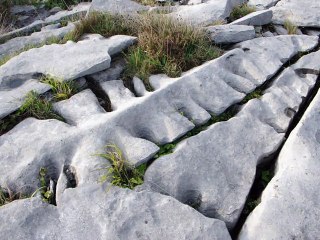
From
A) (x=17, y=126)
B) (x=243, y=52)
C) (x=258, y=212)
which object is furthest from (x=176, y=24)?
(x=258, y=212)

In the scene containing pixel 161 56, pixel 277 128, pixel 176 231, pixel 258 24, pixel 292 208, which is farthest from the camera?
pixel 258 24

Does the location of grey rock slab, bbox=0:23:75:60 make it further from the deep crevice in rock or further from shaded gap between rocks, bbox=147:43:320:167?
shaded gap between rocks, bbox=147:43:320:167

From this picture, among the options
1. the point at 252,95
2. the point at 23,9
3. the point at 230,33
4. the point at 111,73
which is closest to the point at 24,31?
the point at 23,9

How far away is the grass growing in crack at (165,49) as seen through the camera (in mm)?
5824

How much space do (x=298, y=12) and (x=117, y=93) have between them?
5288 mm

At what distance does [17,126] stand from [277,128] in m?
3.74

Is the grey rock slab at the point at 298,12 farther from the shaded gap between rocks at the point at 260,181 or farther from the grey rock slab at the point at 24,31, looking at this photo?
the grey rock slab at the point at 24,31

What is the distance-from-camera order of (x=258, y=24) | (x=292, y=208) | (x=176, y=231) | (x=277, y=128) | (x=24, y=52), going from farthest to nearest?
(x=258, y=24)
(x=24, y=52)
(x=277, y=128)
(x=292, y=208)
(x=176, y=231)

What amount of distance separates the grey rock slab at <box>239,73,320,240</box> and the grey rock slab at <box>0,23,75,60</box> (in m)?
5.01

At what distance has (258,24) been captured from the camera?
24.9 feet

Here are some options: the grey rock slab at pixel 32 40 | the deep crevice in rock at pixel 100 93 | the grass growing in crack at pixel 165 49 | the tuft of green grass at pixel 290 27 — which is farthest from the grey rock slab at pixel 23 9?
the tuft of green grass at pixel 290 27

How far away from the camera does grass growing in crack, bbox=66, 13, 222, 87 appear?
5.82 metres

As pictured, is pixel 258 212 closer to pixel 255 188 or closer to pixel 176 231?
pixel 255 188

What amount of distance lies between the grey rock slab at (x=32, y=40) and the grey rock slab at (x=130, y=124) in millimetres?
2559
